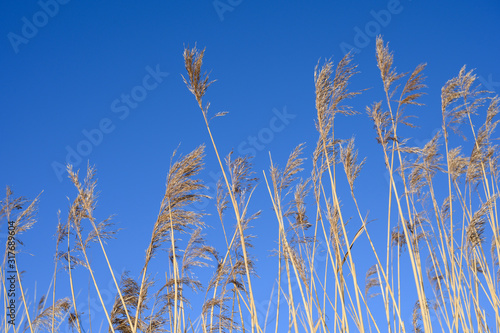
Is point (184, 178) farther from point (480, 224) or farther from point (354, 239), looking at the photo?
point (480, 224)

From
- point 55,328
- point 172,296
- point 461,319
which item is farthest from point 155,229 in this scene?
point 461,319

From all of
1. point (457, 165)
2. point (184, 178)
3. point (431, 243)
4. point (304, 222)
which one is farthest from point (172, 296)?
point (457, 165)

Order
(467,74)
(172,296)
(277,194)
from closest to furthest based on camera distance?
1. (172,296)
2. (277,194)
3. (467,74)

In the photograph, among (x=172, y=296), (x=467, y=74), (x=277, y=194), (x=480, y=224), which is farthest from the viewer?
(x=467, y=74)

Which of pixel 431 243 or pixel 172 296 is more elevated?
pixel 431 243

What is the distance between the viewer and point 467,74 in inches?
165

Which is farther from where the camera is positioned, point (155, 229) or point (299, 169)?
point (299, 169)

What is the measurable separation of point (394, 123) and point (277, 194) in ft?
3.67

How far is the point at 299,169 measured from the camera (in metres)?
3.66

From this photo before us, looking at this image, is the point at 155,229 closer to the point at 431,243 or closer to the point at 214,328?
the point at 214,328

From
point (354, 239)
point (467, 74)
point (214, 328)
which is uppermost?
point (467, 74)

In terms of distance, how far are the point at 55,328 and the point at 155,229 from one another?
5.95 feet

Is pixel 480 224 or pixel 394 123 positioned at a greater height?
pixel 394 123

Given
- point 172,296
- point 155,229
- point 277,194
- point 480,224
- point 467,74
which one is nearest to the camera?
point 155,229
